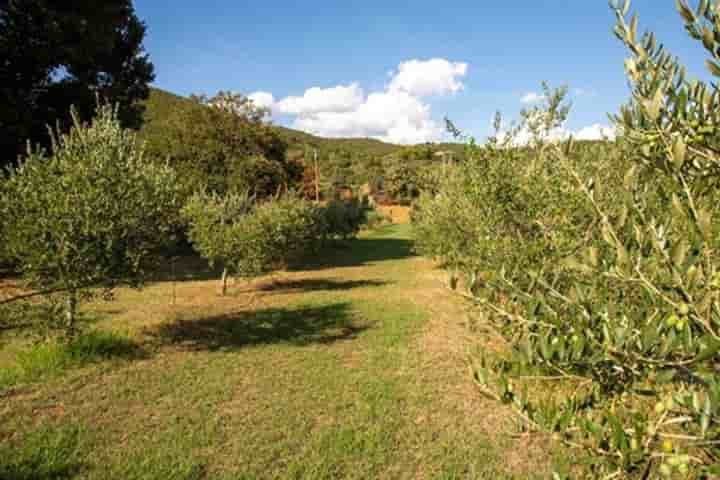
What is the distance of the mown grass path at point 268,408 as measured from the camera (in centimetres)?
527

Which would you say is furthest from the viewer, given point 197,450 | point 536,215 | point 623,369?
point 536,215

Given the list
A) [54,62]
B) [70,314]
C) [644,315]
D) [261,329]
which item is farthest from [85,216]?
[54,62]

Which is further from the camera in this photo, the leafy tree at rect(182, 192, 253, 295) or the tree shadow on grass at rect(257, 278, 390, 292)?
the tree shadow on grass at rect(257, 278, 390, 292)

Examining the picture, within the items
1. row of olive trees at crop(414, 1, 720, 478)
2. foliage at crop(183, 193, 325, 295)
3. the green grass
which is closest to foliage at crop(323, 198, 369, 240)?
foliage at crop(183, 193, 325, 295)

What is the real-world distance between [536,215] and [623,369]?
4989mm

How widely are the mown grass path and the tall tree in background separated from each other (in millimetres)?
8555

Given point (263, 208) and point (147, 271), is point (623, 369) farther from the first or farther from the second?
point (263, 208)

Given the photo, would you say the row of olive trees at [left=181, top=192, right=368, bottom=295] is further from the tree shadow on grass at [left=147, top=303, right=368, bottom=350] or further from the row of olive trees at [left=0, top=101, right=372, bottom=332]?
the row of olive trees at [left=0, top=101, right=372, bottom=332]

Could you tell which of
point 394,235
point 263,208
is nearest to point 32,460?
point 263,208

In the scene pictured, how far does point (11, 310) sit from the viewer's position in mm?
7902

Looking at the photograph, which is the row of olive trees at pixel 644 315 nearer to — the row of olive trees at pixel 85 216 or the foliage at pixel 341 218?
the row of olive trees at pixel 85 216

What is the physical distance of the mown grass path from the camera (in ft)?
17.3

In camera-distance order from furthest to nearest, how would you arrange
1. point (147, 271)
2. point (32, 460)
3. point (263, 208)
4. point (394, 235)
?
1. point (394, 235)
2. point (263, 208)
3. point (147, 271)
4. point (32, 460)

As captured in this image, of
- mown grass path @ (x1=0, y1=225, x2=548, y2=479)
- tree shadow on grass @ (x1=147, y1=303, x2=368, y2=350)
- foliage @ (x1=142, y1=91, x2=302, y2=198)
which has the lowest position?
tree shadow on grass @ (x1=147, y1=303, x2=368, y2=350)
